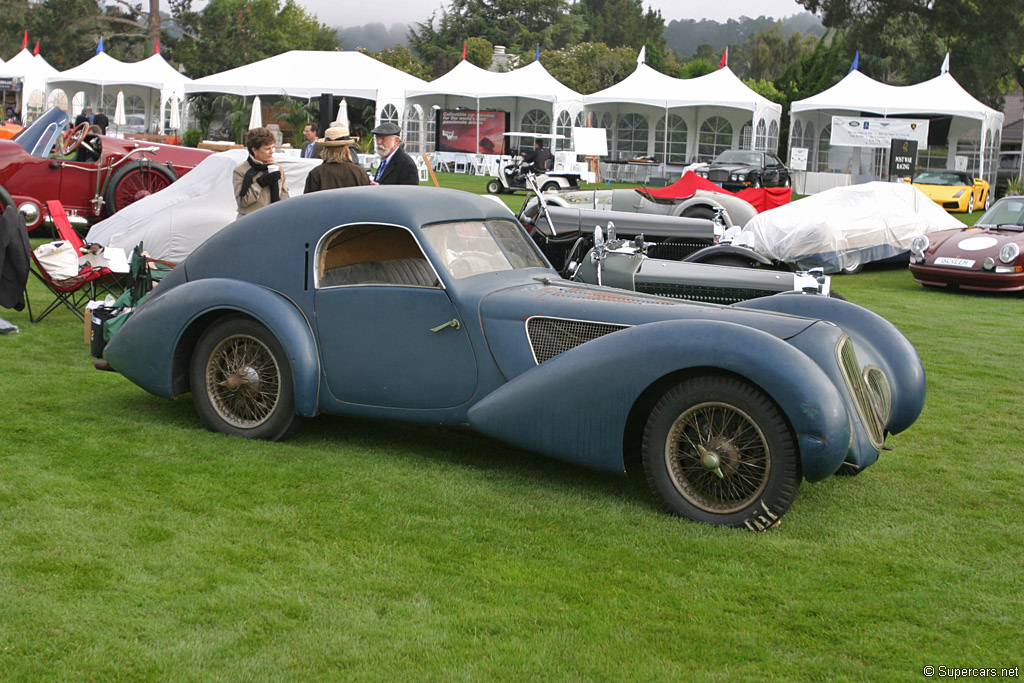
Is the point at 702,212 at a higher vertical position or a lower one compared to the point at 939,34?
lower

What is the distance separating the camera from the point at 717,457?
→ 439cm

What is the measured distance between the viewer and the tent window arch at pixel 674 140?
135 feet

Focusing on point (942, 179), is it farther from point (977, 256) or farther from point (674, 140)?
point (977, 256)

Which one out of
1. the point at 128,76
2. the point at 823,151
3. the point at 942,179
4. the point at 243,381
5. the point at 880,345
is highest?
the point at 128,76

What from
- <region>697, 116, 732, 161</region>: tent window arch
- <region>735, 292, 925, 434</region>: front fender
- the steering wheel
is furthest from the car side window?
<region>697, 116, 732, 161</region>: tent window arch

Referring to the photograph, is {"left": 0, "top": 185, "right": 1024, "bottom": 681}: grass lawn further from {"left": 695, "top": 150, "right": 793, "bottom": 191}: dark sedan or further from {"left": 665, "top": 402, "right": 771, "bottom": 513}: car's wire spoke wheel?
{"left": 695, "top": 150, "right": 793, "bottom": 191}: dark sedan

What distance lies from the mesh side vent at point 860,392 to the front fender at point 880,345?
45 centimetres

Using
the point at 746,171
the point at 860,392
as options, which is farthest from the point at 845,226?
the point at 746,171

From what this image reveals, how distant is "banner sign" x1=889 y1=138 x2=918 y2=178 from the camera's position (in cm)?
2975

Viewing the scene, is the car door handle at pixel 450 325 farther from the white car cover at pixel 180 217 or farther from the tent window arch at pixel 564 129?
the tent window arch at pixel 564 129

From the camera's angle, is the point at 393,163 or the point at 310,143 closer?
the point at 393,163

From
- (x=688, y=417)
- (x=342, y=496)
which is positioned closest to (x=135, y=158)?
(x=342, y=496)

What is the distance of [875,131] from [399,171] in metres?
25.9

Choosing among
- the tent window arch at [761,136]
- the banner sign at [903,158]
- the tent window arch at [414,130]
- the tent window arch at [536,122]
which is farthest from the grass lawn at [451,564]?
the tent window arch at [536,122]
